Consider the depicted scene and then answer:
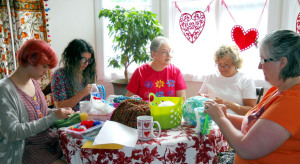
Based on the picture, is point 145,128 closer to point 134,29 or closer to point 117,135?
point 117,135

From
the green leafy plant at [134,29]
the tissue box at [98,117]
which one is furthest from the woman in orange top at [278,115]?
the green leafy plant at [134,29]

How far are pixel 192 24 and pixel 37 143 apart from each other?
2.41 meters

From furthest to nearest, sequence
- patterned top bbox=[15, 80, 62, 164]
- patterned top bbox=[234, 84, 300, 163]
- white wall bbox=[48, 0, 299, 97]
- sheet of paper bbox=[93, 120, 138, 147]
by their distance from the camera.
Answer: white wall bbox=[48, 0, 299, 97] → patterned top bbox=[15, 80, 62, 164] → sheet of paper bbox=[93, 120, 138, 147] → patterned top bbox=[234, 84, 300, 163]

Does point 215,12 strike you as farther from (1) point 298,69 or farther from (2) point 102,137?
(2) point 102,137

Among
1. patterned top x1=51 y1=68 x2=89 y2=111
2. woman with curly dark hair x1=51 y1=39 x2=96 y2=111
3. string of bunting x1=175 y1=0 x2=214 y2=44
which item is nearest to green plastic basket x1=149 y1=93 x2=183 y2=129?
woman with curly dark hair x1=51 y1=39 x2=96 y2=111

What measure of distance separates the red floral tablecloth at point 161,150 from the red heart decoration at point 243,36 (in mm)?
1925

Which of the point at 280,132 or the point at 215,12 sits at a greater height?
the point at 215,12

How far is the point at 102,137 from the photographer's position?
1.08 meters

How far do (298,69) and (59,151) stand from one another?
130cm

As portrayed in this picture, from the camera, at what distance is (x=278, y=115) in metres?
0.93

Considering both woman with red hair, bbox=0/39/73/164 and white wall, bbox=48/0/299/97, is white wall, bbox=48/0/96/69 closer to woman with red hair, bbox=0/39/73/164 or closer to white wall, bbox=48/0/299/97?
white wall, bbox=48/0/299/97

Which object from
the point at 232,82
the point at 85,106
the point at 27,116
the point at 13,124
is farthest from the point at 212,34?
the point at 13,124

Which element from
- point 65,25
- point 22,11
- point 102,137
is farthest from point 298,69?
point 65,25

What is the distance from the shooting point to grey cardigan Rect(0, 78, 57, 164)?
4.00 feet
